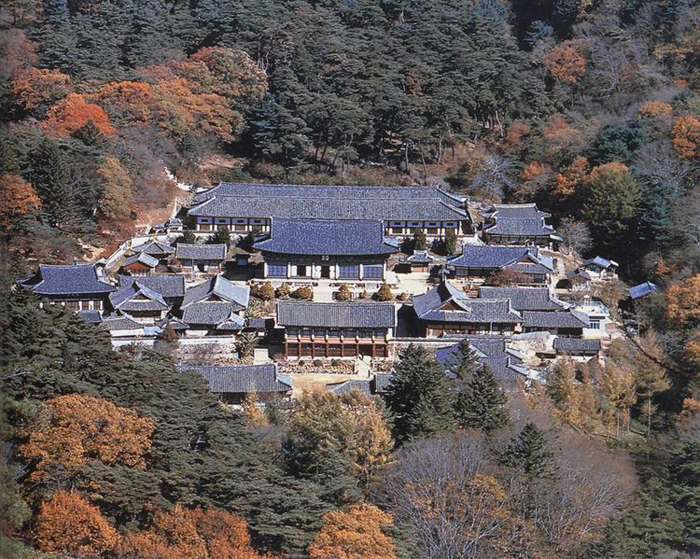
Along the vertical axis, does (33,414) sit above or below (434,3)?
below

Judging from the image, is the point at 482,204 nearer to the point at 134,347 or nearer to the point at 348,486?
the point at 134,347

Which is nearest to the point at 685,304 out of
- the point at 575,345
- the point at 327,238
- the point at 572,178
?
the point at 575,345

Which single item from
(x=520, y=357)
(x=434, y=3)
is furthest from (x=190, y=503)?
(x=434, y=3)

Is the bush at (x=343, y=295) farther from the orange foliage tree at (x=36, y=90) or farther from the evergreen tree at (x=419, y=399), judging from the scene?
the orange foliage tree at (x=36, y=90)

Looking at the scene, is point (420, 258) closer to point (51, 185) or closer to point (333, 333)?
point (333, 333)

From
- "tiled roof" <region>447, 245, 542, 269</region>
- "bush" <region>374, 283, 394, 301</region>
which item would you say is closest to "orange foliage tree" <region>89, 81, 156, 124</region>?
→ "bush" <region>374, 283, 394, 301</region>
